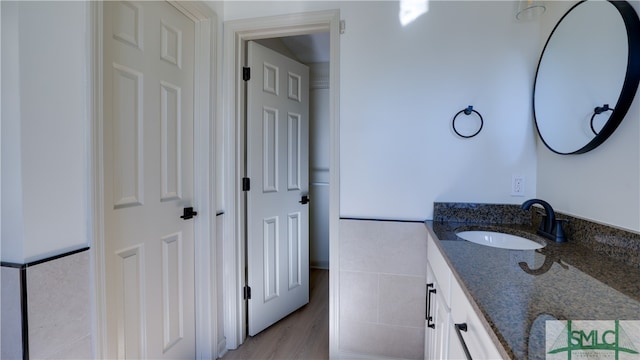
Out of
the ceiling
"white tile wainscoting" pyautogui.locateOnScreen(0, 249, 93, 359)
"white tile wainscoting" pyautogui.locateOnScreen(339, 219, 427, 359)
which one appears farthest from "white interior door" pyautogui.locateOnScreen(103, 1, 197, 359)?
the ceiling

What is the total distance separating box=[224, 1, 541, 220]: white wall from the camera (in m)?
1.49

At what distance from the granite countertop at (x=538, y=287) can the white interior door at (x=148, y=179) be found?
1.33 metres

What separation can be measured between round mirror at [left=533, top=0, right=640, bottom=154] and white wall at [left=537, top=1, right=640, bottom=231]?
0.13 feet

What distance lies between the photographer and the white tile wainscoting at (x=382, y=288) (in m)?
1.58

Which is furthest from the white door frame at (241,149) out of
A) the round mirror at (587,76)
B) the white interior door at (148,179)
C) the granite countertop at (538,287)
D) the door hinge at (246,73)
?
the round mirror at (587,76)

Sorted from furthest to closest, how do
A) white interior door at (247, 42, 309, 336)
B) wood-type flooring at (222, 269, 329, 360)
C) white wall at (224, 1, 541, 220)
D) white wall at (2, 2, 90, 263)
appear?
white interior door at (247, 42, 309, 336)
wood-type flooring at (222, 269, 329, 360)
white wall at (224, 1, 541, 220)
white wall at (2, 2, 90, 263)

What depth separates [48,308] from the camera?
2.92ft

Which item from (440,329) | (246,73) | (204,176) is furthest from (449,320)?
(246,73)

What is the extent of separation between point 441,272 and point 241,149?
1.36 meters

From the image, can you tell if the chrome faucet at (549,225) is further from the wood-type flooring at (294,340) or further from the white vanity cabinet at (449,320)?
the wood-type flooring at (294,340)

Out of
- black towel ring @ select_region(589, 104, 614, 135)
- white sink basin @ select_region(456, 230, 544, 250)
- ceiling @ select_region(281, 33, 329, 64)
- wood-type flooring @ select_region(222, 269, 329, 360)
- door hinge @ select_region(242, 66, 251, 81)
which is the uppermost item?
ceiling @ select_region(281, 33, 329, 64)

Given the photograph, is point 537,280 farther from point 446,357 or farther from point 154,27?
point 154,27

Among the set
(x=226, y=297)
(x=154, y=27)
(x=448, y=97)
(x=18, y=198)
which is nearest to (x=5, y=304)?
(x=18, y=198)

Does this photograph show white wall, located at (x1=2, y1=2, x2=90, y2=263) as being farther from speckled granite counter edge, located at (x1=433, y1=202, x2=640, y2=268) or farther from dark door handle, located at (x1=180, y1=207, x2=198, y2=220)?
speckled granite counter edge, located at (x1=433, y1=202, x2=640, y2=268)
